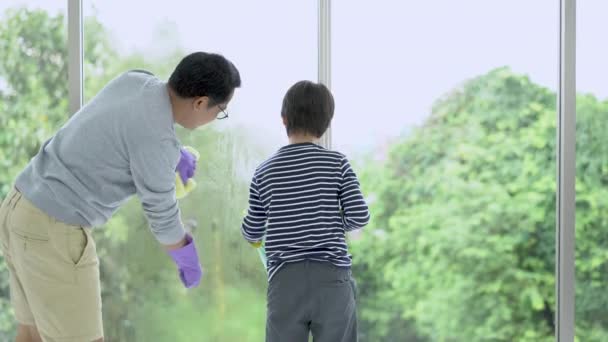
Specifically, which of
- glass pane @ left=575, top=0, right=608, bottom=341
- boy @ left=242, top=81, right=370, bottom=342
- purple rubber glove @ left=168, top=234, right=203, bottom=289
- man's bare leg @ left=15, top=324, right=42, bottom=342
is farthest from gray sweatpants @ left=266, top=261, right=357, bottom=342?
glass pane @ left=575, top=0, right=608, bottom=341

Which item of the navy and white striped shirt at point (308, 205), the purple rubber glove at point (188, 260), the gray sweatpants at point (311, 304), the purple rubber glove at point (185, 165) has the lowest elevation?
the gray sweatpants at point (311, 304)

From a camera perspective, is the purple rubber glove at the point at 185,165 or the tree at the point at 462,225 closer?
the purple rubber glove at the point at 185,165

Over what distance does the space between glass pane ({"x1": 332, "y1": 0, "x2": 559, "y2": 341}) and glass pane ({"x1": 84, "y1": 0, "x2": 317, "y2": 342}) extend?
0.22 meters

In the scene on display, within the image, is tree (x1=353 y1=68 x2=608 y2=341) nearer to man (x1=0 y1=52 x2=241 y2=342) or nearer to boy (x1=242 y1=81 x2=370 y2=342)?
boy (x1=242 y1=81 x2=370 y2=342)

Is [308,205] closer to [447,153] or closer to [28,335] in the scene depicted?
[447,153]

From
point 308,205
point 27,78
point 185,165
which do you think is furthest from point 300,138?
point 27,78

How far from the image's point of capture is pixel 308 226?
176 cm

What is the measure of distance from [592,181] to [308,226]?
3.34 feet

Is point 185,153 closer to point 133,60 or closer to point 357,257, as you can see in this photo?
point 133,60

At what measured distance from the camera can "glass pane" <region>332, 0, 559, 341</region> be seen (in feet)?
7.15

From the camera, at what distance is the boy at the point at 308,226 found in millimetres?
1743

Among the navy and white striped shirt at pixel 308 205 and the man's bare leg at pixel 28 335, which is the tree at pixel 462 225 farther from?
the man's bare leg at pixel 28 335

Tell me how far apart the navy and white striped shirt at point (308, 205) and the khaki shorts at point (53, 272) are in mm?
471

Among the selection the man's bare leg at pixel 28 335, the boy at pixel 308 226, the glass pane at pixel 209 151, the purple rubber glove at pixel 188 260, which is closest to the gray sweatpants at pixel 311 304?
the boy at pixel 308 226
